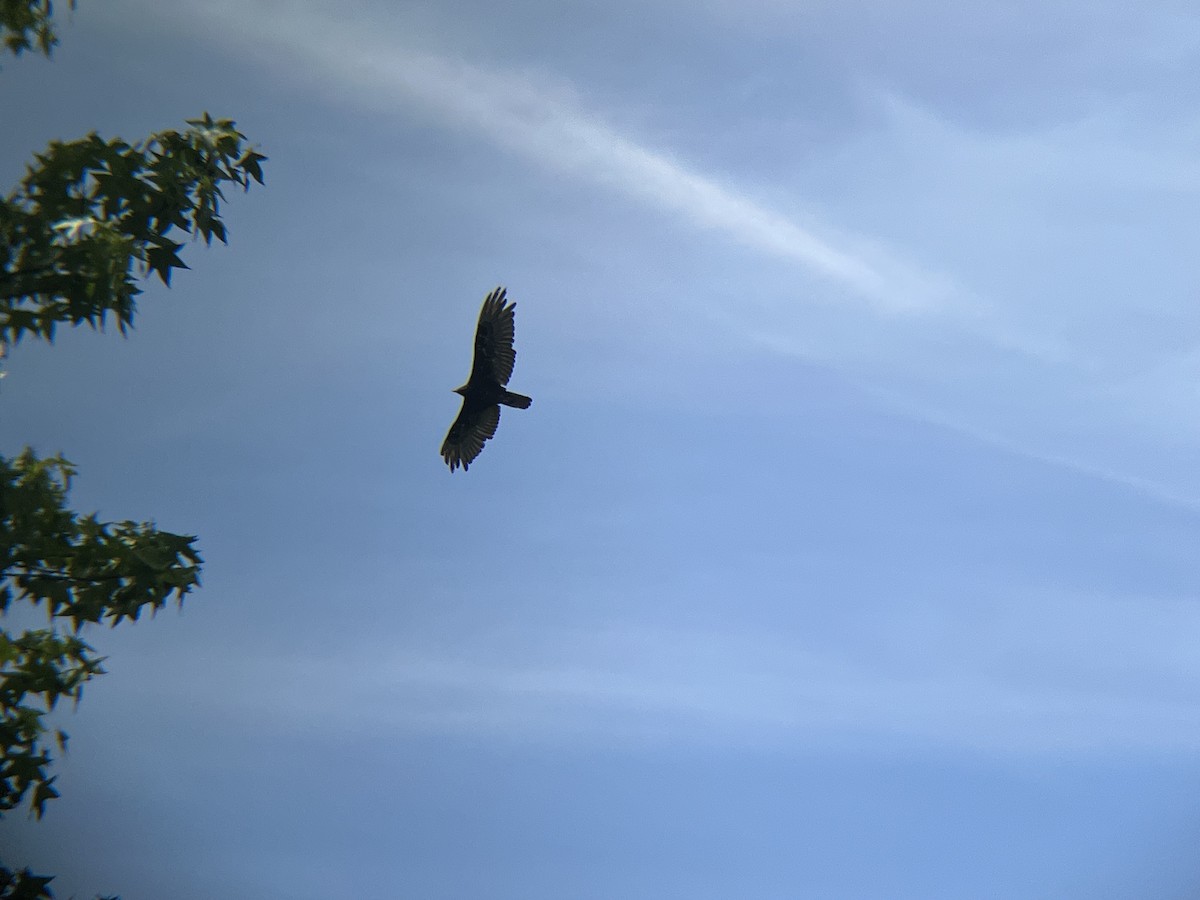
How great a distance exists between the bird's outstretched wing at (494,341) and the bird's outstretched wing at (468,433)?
0.96 m

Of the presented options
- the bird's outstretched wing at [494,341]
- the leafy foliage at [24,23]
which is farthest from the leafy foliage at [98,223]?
the bird's outstretched wing at [494,341]

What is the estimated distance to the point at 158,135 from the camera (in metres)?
10.1

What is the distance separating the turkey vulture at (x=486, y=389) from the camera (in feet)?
77.6

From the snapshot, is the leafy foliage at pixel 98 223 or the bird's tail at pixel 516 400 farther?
the bird's tail at pixel 516 400

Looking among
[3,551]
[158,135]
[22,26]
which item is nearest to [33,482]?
[3,551]

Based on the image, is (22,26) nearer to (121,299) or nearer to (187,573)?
(121,299)

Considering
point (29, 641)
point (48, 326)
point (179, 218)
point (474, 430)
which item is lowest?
point (29, 641)

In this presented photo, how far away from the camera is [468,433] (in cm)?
2450

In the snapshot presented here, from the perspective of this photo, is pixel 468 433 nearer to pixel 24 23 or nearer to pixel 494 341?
pixel 494 341

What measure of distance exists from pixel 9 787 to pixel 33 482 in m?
2.74

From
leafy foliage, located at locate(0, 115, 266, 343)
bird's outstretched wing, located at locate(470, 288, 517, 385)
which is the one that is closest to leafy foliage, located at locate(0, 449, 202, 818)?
leafy foliage, located at locate(0, 115, 266, 343)

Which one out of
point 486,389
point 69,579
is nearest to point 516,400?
point 486,389

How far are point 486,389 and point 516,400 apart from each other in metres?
0.73

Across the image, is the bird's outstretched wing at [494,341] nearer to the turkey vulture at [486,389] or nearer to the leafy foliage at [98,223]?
the turkey vulture at [486,389]
